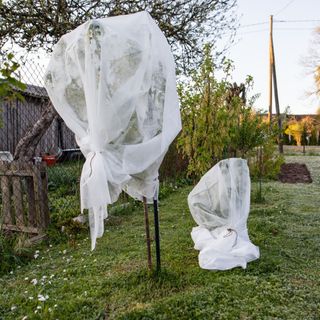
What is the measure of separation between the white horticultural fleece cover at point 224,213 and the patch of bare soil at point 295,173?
6.70 m

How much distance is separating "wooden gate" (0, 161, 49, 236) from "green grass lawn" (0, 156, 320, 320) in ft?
1.45

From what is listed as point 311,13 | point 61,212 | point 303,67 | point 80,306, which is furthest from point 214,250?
point 303,67

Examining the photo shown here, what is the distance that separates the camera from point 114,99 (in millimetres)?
2387

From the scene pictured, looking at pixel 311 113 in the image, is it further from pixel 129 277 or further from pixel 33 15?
pixel 129 277

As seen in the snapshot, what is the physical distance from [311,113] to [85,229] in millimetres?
25037

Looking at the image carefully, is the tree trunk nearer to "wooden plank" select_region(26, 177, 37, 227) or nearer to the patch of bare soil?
"wooden plank" select_region(26, 177, 37, 227)

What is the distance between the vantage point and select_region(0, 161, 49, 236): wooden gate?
14.1ft

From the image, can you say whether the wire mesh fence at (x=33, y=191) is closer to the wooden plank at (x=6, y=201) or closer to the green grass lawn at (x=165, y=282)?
the wooden plank at (x=6, y=201)

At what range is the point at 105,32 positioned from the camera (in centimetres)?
242

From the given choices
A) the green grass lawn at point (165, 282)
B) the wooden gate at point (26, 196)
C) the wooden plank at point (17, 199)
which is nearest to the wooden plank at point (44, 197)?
the wooden gate at point (26, 196)

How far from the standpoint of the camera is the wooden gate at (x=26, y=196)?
4312 millimetres

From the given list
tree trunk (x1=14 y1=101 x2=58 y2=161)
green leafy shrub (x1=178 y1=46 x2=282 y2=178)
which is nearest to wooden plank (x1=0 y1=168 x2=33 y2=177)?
tree trunk (x1=14 y1=101 x2=58 y2=161)

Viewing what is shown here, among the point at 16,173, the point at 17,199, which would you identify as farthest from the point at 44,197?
A: the point at 16,173

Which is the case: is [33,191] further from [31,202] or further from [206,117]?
[206,117]
